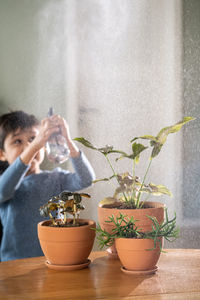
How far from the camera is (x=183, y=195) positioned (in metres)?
1.53

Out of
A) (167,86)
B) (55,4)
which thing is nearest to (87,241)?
(167,86)

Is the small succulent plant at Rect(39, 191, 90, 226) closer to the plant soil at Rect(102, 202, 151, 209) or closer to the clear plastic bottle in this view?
the plant soil at Rect(102, 202, 151, 209)

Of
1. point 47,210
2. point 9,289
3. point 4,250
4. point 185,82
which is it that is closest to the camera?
point 9,289

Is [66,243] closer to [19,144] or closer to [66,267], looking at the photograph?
[66,267]

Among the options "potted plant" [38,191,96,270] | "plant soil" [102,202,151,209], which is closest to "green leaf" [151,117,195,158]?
"plant soil" [102,202,151,209]

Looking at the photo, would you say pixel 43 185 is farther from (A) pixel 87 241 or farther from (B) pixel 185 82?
(B) pixel 185 82

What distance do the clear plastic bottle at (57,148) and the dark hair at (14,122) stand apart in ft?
0.23

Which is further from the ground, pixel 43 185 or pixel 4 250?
pixel 43 185

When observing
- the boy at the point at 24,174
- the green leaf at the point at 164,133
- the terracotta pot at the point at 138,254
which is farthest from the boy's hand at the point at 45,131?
the terracotta pot at the point at 138,254

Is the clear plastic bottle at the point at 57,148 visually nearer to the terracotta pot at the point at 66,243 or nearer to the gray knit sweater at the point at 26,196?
the gray knit sweater at the point at 26,196

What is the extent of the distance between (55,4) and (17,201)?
0.71 metres

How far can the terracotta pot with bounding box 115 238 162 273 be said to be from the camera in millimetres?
948

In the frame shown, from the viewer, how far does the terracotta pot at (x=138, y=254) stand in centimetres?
95

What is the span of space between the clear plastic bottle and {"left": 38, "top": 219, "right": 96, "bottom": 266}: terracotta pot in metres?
0.46
